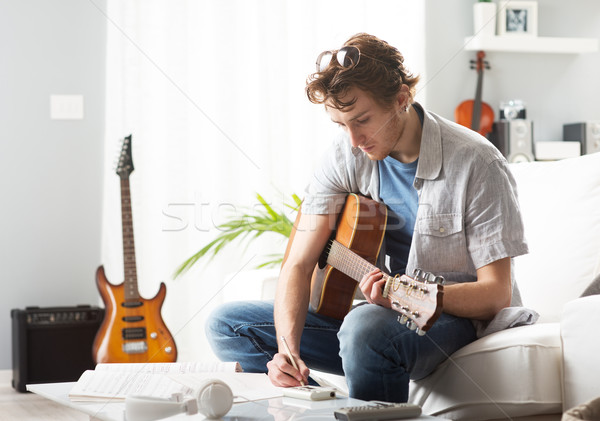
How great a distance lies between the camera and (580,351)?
50.8 inches

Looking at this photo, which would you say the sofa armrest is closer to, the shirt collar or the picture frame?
the shirt collar

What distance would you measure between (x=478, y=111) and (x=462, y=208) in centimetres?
197

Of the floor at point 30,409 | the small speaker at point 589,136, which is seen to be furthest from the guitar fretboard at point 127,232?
the small speaker at point 589,136

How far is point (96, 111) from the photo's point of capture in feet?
9.98

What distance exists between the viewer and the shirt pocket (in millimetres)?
1518

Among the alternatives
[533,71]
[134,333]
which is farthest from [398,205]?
[533,71]

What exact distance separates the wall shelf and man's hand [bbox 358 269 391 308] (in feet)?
7.40

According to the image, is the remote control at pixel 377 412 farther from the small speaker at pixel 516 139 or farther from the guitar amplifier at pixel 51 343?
the small speaker at pixel 516 139

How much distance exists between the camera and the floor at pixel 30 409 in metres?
2.30

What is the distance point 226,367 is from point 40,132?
186cm

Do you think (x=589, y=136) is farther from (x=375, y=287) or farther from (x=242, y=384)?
(x=242, y=384)

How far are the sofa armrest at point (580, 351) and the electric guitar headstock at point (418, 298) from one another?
0.28m

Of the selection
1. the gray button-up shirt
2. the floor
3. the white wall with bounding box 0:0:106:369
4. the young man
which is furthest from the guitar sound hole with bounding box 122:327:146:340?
the gray button-up shirt

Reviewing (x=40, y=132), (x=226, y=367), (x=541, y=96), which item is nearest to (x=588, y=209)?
(x=226, y=367)
